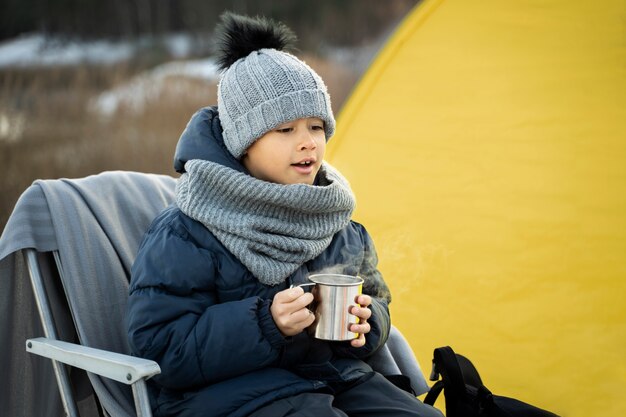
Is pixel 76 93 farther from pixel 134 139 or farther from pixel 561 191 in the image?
pixel 561 191

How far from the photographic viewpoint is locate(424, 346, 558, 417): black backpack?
73.5 inches

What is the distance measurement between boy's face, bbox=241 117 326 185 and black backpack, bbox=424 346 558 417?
592mm

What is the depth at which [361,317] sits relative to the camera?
160 cm

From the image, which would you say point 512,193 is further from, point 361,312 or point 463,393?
point 361,312

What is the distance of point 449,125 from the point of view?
266 centimetres

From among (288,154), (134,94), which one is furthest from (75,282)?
(134,94)

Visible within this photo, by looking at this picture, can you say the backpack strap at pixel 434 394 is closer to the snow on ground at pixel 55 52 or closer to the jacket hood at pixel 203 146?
the jacket hood at pixel 203 146

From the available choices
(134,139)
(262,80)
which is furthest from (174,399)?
(134,139)

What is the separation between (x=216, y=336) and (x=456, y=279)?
48.9 inches

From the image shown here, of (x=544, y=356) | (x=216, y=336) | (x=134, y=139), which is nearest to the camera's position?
(x=216, y=336)

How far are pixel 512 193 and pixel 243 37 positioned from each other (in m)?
1.16

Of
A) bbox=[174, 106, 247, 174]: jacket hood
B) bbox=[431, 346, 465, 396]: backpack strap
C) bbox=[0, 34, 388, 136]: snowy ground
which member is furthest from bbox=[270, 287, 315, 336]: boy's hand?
bbox=[0, 34, 388, 136]: snowy ground

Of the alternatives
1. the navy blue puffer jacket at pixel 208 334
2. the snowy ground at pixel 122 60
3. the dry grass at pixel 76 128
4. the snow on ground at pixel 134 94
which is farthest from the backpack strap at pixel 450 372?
the snow on ground at pixel 134 94

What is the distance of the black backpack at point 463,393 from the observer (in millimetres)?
1868
